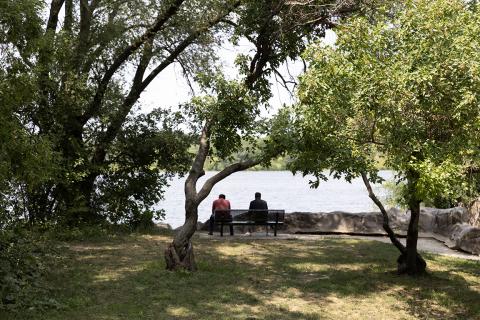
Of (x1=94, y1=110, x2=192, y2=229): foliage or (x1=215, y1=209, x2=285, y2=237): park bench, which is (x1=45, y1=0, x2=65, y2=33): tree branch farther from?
(x1=215, y1=209, x2=285, y2=237): park bench

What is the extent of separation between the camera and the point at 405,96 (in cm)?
805

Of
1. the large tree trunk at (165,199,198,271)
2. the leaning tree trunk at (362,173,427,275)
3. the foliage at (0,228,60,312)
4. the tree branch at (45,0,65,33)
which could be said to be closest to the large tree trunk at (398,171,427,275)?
the leaning tree trunk at (362,173,427,275)

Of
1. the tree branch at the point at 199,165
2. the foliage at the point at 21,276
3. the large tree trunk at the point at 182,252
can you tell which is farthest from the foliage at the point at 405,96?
the foliage at the point at 21,276

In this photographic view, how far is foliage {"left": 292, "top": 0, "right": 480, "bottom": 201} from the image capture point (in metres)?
7.76

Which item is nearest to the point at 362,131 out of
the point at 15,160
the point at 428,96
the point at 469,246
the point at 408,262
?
the point at 428,96

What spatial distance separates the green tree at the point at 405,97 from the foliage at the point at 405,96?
14 mm

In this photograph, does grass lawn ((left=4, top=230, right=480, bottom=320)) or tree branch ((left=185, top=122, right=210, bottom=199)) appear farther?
tree branch ((left=185, top=122, right=210, bottom=199))

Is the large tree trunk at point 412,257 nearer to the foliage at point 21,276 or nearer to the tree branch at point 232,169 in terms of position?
the tree branch at point 232,169

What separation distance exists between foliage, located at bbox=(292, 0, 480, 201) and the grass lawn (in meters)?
2.08

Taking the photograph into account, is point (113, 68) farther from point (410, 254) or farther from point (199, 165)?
point (410, 254)

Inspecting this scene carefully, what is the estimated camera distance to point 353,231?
17750 mm

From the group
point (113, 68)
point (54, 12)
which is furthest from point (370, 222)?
point (54, 12)

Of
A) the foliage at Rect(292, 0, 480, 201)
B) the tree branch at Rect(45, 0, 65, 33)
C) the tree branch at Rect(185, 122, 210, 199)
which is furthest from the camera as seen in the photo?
the tree branch at Rect(45, 0, 65, 33)

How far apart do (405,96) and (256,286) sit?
428cm
